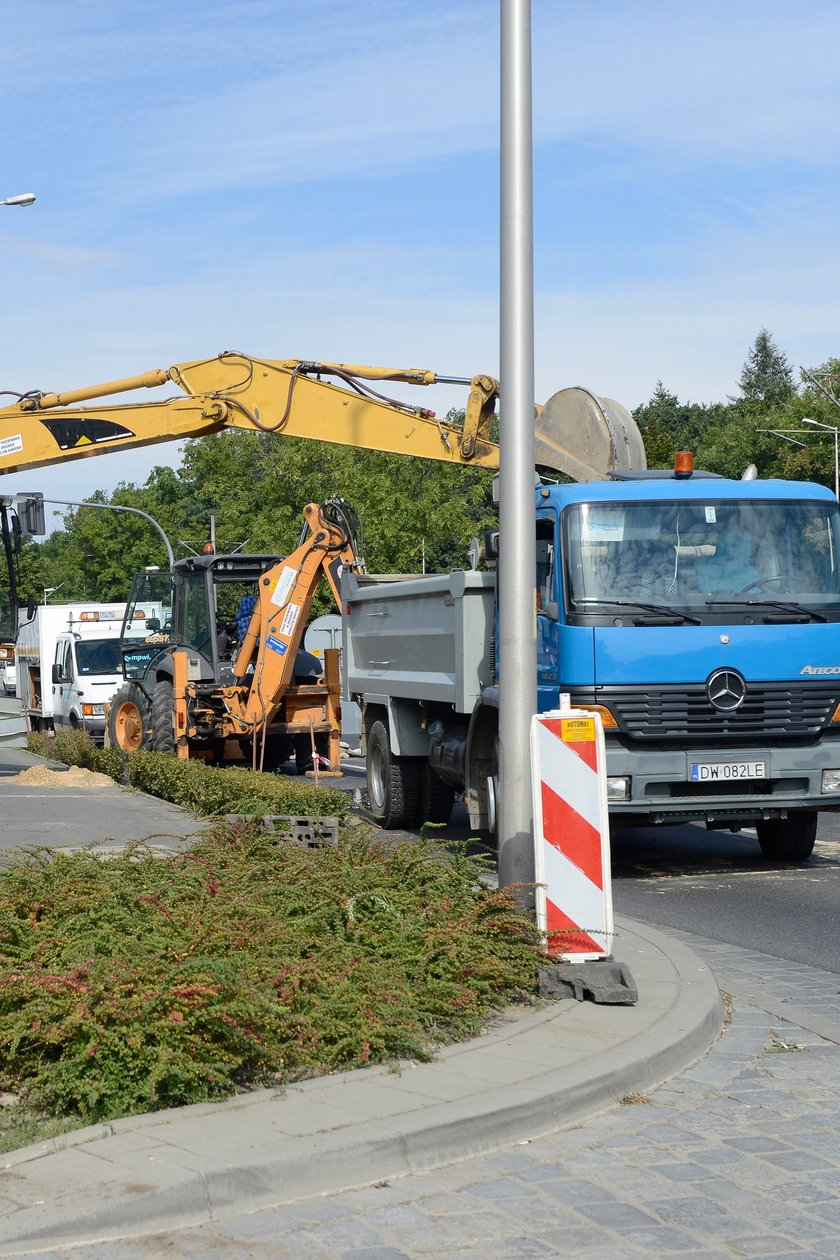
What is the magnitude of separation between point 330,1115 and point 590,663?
6021 millimetres

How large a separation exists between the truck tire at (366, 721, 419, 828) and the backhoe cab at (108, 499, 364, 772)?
3060 millimetres

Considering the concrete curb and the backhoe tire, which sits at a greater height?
the backhoe tire

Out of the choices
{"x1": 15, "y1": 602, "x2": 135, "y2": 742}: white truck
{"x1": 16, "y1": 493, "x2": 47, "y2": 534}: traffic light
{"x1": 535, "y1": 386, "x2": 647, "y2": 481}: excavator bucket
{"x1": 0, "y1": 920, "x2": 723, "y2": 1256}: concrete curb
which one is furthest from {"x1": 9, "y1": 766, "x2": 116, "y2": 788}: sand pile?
{"x1": 0, "y1": 920, "x2": 723, "y2": 1256}: concrete curb

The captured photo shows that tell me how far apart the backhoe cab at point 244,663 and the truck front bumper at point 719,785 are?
7.26 meters

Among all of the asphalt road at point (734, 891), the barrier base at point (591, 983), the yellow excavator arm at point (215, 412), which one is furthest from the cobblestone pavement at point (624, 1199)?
the yellow excavator arm at point (215, 412)

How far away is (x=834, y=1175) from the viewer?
4.79 meters

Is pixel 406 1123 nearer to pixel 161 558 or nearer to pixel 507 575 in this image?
pixel 507 575

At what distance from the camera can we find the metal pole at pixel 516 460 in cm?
749

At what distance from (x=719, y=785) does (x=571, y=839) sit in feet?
13.4

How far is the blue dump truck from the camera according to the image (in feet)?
35.3

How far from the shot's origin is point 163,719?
773 inches

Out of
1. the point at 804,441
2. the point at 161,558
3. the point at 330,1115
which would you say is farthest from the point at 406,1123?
the point at 161,558

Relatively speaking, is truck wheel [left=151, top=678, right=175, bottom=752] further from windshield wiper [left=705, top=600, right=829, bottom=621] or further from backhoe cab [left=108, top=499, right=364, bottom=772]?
windshield wiper [left=705, top=600, right=829, bottom=621]

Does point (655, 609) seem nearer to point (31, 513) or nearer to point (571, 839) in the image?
point (571, 839)
